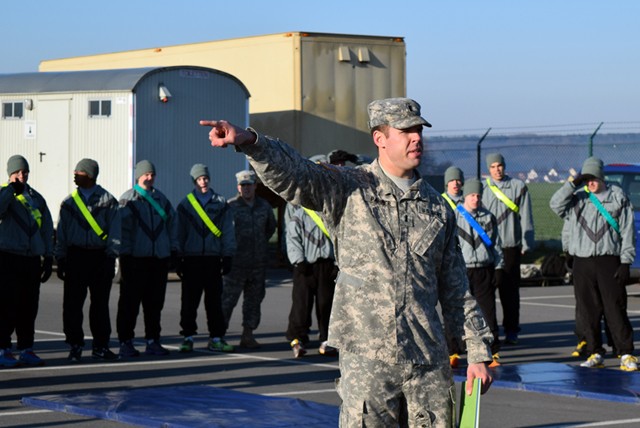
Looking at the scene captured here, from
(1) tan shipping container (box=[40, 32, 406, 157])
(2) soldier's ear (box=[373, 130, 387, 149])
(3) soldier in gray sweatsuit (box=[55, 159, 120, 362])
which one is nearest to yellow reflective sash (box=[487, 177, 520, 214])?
(3) soldier in gray sweatsuit (box=[55, 159, 120, 362])

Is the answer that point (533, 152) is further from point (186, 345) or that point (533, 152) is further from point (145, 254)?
point (145, 254)

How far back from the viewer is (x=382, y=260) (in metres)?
5.68

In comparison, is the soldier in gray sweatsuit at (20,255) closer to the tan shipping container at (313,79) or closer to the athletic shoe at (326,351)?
the athletic shoe at (326,351)

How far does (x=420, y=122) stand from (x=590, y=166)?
27.0 ft

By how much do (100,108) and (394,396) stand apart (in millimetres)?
18220

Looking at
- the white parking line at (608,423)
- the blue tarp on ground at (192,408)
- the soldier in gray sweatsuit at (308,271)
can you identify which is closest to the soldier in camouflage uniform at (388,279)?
the blue tarp on ground at (192,408)

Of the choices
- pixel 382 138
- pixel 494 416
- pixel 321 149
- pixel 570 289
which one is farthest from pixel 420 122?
pixel 321 149

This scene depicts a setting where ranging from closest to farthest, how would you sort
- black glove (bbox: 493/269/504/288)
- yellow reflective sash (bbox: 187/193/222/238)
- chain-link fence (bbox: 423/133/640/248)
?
yellow reflective sash (bbox: 187/193/222/238)
black glove (bbox: 493/269/504/288)
chain-link fence (bbox: 423/133/640/248)

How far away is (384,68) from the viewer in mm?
27125

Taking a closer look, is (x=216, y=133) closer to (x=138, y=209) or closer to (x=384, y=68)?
(x=138, y=209)

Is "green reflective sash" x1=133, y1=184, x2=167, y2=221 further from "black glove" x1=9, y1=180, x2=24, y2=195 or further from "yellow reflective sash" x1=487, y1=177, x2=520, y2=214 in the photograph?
"yellow reflective sash" x1=487, y1=177, x2=520, y2=214

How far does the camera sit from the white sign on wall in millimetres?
24062

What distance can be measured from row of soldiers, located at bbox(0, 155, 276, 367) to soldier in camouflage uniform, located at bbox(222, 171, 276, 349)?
1 cm

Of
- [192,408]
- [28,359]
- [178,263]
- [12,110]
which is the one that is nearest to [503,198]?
[178,263]
